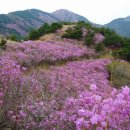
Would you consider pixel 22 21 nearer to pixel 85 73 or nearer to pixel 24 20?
pixel 24 20

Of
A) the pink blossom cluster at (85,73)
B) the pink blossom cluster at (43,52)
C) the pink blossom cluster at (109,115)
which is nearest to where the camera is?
the pink blossom cluster at (109,115)

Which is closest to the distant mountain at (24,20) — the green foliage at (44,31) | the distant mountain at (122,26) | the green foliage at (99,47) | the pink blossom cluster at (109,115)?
the distant mountain at (122,26)

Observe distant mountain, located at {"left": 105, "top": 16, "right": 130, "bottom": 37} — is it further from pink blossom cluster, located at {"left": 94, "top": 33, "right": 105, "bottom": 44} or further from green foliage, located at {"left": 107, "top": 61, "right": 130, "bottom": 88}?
green foliage, located at {"left": 107, "top": 61, "right": 130, "bottom": 88}

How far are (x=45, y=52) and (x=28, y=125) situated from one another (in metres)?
11.7

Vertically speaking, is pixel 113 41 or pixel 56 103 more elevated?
pixel 56 103

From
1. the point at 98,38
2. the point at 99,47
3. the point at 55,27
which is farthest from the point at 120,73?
the point at 55,27

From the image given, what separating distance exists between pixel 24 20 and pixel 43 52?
60811 millimetres

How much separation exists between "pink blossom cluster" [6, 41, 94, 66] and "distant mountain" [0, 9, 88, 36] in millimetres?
30887

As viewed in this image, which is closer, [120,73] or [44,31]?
[120,73]

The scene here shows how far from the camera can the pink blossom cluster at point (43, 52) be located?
15.2 m

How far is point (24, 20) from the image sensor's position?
7725cm

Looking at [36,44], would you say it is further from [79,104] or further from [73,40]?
[79,104]

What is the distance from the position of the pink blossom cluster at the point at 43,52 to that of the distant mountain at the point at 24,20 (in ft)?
101

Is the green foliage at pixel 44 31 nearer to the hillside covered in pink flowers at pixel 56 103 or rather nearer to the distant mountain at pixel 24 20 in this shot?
the hillside covered in pink flowers at pixel 56 103
